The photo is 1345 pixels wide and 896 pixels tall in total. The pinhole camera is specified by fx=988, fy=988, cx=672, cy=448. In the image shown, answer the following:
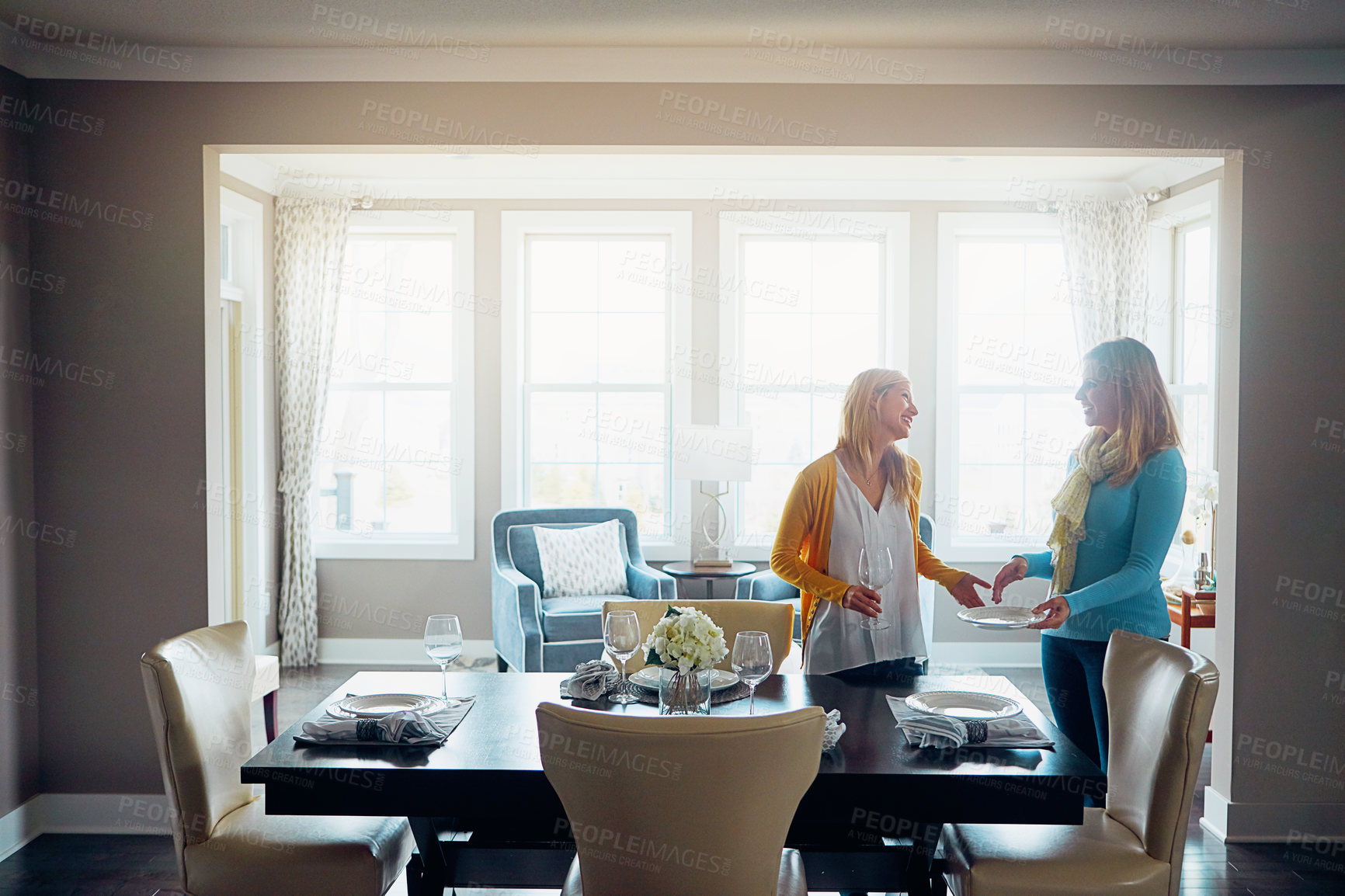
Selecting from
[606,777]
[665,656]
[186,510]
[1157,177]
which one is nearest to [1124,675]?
[665,656]

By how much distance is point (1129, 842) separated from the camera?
2.19m

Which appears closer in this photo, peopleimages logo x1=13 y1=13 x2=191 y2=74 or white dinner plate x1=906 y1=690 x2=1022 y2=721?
white dinner plate x1=906 y1=690 x2=1022 y2=721

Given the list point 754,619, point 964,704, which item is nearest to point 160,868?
point 754,619

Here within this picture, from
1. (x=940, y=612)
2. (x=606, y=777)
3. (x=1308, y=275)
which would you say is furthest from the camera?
(x=940, y=612)

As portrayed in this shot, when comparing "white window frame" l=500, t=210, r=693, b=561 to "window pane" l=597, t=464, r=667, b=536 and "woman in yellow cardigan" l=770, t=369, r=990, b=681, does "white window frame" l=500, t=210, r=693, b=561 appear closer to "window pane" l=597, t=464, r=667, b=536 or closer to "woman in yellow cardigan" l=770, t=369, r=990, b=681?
"window pane" l=597, t=464, r=667, b=536

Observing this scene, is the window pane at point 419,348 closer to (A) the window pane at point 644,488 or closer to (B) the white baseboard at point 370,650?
(A) the window pane at point 644,488

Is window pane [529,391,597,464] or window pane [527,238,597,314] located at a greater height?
window pane [527,238,597,314]

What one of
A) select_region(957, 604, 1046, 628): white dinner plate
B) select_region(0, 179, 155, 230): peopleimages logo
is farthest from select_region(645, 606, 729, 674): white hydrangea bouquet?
select_region(0, 179, 155, 230): peopleimages logo

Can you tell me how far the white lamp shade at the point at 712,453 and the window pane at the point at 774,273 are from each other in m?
1.00

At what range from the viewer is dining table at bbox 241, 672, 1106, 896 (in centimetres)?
187

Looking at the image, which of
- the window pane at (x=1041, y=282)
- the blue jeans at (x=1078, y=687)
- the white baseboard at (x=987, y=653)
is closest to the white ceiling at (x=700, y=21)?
the blue jeans at (x=1078, y=687)

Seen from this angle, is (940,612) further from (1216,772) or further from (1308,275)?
(1308,275)

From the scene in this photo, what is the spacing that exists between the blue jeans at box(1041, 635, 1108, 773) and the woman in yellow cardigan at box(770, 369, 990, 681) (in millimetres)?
263

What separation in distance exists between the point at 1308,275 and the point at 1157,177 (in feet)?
6.76
